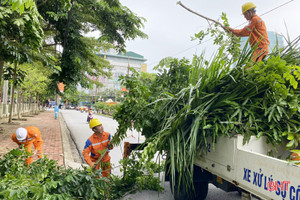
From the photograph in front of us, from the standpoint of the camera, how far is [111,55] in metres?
106

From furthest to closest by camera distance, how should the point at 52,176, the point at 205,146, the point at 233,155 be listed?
1. the point at 52,176
2. the point at 205,146
3. the point at 233,155

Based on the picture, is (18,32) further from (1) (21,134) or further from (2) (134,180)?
(2) (134,180)

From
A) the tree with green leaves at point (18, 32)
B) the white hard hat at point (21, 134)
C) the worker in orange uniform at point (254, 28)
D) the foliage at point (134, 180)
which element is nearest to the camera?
the worker in orange uniform at point (254, 28)

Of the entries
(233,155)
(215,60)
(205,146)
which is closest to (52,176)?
(205,146)

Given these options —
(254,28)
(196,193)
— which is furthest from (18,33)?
(196,193)

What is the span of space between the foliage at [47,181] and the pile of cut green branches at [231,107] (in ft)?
3.23

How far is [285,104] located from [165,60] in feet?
6.71

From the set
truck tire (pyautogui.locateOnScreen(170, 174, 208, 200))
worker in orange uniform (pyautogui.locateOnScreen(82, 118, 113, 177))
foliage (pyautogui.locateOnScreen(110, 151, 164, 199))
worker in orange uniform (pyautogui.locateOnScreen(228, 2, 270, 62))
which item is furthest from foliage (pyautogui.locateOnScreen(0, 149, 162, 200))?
worker in orange uniform (pyautogui.locateOnScreen(228, 2, 270, 62))

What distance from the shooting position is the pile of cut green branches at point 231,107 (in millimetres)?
2373

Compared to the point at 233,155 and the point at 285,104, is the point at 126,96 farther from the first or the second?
the point at 285,104

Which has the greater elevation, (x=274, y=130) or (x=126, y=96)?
(x=126, y=96)

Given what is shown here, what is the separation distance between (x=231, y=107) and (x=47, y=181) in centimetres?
222

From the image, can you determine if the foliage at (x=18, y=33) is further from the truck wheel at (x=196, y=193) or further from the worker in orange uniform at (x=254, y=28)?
the truck wheel at (x=196, y=193)

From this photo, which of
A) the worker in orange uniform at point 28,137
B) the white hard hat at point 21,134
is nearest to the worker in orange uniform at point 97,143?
the worker in orange uniform at point 28,137
